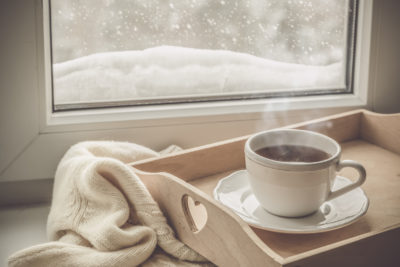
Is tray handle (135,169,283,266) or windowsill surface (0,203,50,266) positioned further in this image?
windowsill surface (0,203,50,266)

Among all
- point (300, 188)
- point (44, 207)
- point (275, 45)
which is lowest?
point (44, 207)

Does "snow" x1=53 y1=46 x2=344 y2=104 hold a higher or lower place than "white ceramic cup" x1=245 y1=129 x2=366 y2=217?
higher

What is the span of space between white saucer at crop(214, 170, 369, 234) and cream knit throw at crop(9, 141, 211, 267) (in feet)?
0.26

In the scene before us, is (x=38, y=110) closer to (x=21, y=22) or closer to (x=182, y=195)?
(x=21, y=22)

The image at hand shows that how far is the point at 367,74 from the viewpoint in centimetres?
95

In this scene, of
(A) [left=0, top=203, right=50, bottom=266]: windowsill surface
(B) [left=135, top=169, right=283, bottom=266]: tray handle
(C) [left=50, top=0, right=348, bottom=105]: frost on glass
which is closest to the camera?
(B) [left=135, top=169, right=283, bottom=266]: tray handle

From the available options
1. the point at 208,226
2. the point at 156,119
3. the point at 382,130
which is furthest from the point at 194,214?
the point at 382,130

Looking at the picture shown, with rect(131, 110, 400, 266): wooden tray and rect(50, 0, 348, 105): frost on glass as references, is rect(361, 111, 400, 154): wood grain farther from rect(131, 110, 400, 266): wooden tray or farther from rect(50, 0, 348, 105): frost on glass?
rect(50, 0, 348, 105): frost on glass

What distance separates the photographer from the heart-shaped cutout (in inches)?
24.8

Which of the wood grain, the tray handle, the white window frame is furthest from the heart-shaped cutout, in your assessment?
the wood grain

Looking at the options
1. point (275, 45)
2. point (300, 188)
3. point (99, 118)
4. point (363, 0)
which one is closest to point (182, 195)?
point (300, 188)

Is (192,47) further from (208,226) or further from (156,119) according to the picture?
(208,226)

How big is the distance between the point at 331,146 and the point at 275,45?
0.34 metres

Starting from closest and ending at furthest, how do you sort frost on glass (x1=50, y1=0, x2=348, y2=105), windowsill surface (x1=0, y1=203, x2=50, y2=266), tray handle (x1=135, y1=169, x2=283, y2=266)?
tray handle (x1=135, y1=169, x2=283, y2=266) → windowsill surface (x1=0, y1=203, x2=50, y2=266) → frost on glass (x1=50, y1=0, x2=348, y2=105)
